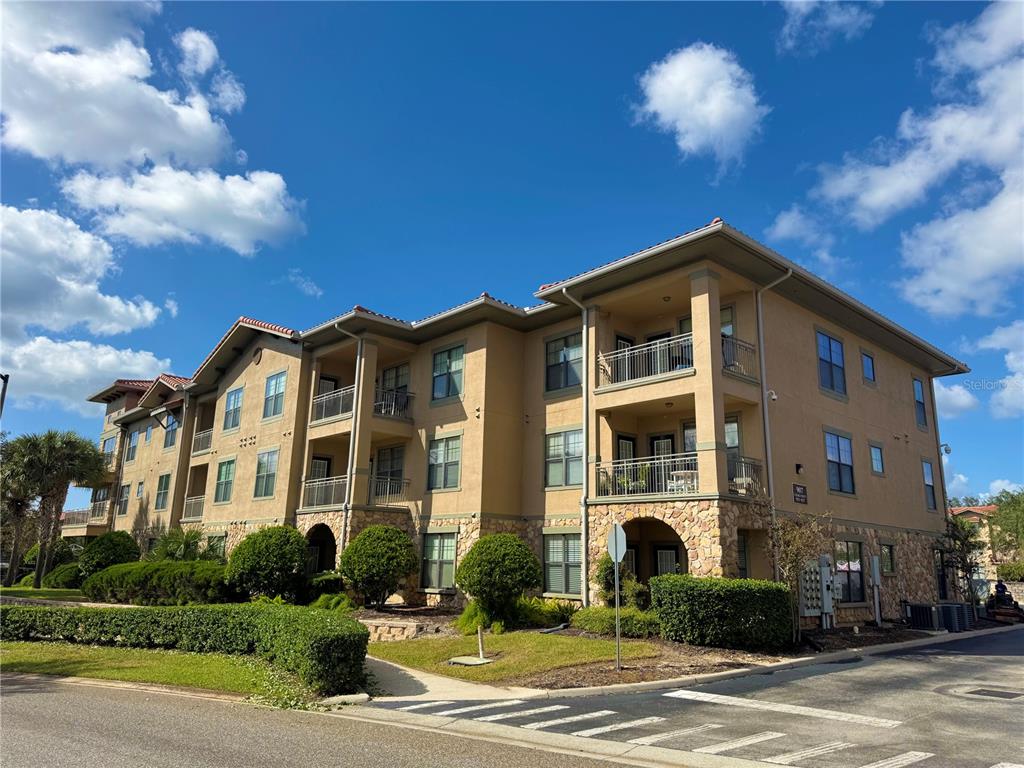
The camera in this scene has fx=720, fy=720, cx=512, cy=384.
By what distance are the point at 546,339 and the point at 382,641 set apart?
34.8 feet

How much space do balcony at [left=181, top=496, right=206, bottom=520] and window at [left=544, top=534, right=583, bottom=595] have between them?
18.9 m

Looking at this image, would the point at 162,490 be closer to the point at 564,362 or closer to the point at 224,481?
the point at 224,481

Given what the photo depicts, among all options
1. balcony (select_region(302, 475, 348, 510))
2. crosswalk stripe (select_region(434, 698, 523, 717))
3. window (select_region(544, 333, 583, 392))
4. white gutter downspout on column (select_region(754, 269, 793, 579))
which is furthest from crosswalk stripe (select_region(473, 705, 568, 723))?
balcony (select_region(302, 475, 348, 510))


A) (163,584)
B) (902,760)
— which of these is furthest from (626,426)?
(163,584)

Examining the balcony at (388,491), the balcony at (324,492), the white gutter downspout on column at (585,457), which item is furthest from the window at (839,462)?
the balcony at (324,492)

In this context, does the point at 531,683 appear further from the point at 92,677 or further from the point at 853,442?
the point at 853,442

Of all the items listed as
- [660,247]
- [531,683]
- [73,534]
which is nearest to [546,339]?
[660,247]

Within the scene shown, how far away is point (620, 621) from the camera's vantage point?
16.4 m

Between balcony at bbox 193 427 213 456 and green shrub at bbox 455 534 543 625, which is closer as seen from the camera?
green shrub at bbox 455 534 543 625

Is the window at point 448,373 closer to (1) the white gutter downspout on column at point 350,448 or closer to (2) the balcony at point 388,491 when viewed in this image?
(1) the white gutter downspout on column at point 350,448

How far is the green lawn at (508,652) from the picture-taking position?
1332cm

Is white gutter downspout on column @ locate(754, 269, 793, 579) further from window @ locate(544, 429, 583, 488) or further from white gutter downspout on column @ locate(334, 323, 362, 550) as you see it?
white gutter downspout on column @ locate(334, 323, 362, 550)

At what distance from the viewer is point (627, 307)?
21531 mm

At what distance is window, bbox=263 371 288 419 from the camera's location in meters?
28.8
